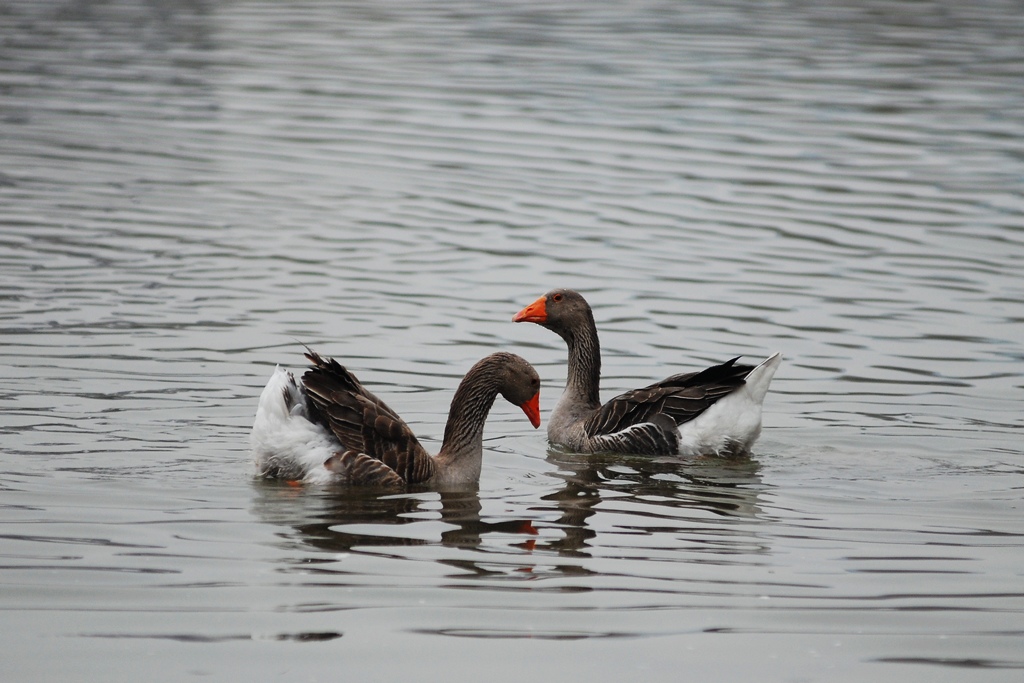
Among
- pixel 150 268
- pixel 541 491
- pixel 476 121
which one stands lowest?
pixel 541 491

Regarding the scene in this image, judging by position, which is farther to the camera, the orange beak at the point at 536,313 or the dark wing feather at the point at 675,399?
the orange beak at the point at 536,313

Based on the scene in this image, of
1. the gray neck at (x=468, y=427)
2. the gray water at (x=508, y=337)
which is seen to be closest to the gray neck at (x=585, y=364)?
the gray water at (x=508, y=337)

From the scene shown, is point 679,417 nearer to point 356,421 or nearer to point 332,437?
point 356,421

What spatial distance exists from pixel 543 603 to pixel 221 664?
5.53ft

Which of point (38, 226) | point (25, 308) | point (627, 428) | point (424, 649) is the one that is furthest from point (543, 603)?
point (38, 226)

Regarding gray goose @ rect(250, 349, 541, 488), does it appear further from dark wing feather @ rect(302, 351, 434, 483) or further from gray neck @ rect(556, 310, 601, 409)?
gray neck @ rect(556, 310, 601, 409)

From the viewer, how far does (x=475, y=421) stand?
998 cm

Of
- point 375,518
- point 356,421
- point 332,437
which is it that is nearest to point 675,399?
point 356,421

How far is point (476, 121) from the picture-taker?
24844mm

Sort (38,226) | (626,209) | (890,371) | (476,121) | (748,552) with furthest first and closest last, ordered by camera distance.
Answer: (476,121), (626,209), (38,226), (890,371), (748,552)

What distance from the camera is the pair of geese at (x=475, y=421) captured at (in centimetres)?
948

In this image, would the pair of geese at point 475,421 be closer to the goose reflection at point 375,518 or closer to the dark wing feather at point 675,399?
the dark wing feather at point 675,399

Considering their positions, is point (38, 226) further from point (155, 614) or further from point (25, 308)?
point (155, 614)

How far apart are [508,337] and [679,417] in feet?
12.0
